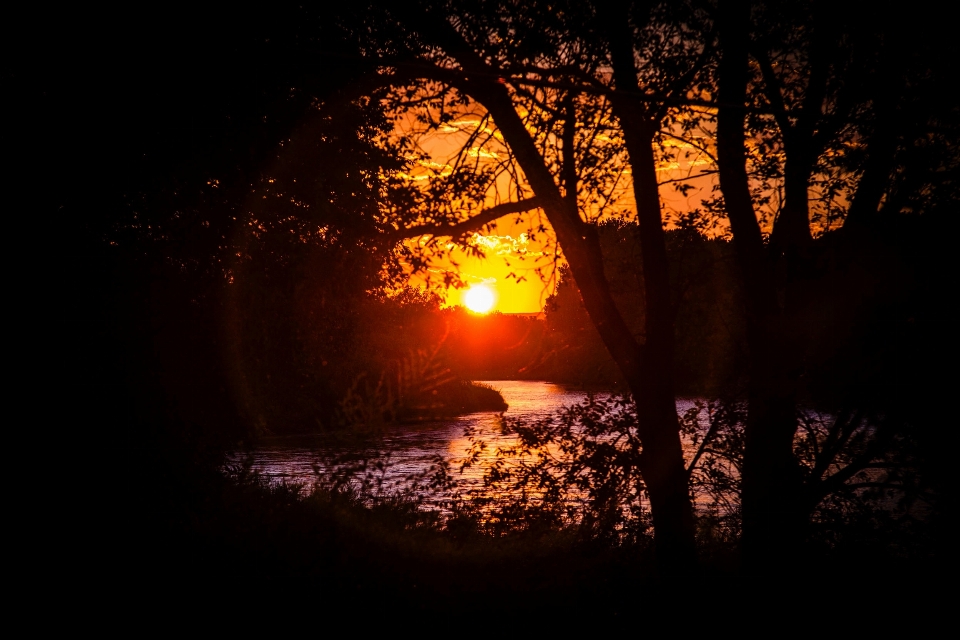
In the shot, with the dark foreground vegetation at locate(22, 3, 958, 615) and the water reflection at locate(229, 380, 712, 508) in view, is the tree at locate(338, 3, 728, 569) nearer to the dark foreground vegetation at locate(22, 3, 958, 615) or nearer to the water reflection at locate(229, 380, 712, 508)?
the dark foreground vegetation at locate(22, 3, 958, 615)

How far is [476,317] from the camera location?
30.3 feet

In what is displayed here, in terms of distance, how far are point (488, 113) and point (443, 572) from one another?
564cm

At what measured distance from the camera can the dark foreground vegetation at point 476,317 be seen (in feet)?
20.7

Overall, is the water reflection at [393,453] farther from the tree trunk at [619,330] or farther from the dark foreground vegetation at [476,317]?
the tree trunk at [619,330]

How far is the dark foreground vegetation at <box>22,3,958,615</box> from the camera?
6324mm

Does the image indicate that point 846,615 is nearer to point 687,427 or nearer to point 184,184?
point 687,427

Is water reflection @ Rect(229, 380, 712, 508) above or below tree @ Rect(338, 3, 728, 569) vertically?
below

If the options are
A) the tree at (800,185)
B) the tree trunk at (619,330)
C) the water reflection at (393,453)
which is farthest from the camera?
the water reflection at (393,453)

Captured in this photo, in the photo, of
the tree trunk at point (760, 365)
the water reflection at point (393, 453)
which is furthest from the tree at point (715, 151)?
the water reflection at point (393, 453)

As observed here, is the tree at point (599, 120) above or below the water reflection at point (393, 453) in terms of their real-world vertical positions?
above

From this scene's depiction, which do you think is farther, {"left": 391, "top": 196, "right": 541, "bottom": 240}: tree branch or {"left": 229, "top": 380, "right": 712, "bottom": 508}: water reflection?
{"left": 229, "top": 380, "right": 712, "bottom": 508}: water reflection

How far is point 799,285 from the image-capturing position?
6.44 meters

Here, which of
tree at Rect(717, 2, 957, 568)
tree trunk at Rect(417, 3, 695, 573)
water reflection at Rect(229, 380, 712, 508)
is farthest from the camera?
water reflection at Rect(229, 380, 712, 508)

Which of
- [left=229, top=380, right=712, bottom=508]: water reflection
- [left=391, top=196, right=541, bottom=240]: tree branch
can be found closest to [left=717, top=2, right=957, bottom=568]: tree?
[left=391, top=196, right=541, bottom=240]: tree branch
